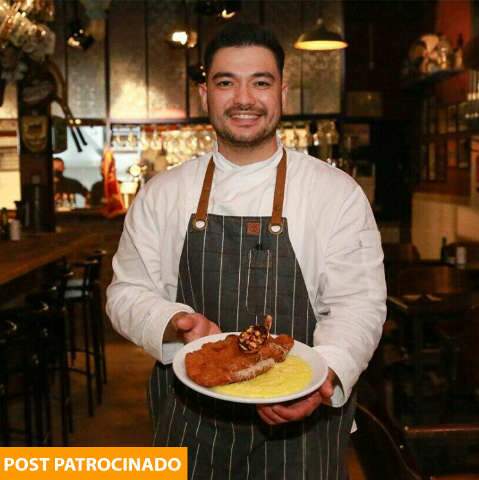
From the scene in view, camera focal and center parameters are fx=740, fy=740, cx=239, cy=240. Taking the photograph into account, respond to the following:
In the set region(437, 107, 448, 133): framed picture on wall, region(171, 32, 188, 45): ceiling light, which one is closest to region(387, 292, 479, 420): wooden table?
region(171, 32, 188, 45): ceiling light

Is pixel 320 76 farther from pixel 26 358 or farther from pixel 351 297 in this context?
pixel 351 297

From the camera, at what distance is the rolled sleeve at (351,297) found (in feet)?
5.46

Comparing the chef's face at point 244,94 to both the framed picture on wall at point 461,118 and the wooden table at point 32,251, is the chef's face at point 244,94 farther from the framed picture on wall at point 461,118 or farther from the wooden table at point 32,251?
the framed picture on wall at point 461,118

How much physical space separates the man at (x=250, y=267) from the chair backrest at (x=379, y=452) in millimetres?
57

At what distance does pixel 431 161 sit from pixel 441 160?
0.48 m

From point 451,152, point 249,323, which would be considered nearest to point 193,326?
point 249,323

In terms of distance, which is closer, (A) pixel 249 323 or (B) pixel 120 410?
(A) pixel 249 323

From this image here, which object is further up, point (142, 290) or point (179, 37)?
point (179, 37)

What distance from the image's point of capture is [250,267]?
180 cm

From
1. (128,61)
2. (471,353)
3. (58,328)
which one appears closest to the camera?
(471,353)

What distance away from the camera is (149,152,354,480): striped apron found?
5.79 feet

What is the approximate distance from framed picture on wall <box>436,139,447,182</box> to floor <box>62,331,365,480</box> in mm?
4819

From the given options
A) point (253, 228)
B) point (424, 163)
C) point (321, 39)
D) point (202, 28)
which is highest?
point (202, 28)

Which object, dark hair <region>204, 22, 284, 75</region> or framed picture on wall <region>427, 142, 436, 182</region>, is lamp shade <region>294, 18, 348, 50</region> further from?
dark hair <region>204, 22, 284, 75</region>
